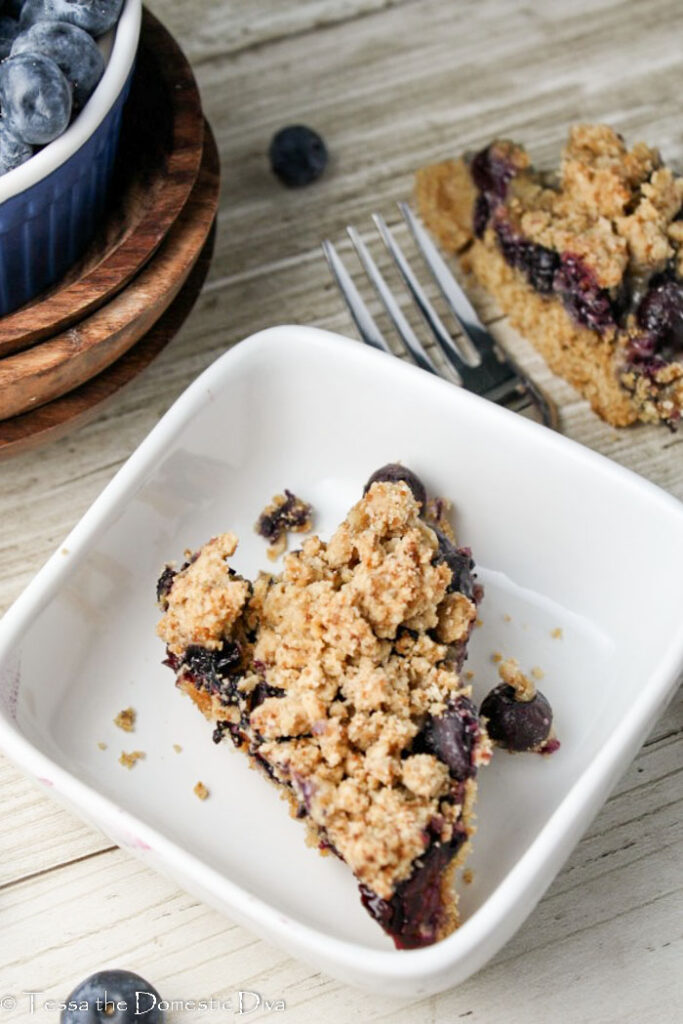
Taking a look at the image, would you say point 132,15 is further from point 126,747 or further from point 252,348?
point 126,747

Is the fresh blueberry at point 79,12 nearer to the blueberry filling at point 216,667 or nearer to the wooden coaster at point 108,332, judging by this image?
the wooden coaster at point 108,332

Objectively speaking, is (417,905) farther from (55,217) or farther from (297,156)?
(297,156)

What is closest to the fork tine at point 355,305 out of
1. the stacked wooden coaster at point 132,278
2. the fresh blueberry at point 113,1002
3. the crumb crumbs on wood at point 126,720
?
the stacked wooden coaster at point 132,278

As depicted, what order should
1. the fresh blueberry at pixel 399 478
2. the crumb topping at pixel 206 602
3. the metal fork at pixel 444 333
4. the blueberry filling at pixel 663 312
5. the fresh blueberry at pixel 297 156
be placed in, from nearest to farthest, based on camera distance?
1. the crumb topping at pixel 206 602
2. the fresh blueberry at pixel 399 478
3. the blueberry filling at pixel 663 312
4. the metal fork at pixel 444 333
5. the fresh blueberry at pixel 297 156

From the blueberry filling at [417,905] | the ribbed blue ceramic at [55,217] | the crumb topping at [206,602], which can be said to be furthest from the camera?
the ribbed blue ceramic at [55,217]

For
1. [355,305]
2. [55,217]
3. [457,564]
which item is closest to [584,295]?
[355,305]

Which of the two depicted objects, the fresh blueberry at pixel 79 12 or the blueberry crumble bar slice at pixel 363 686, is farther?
the fresh blueberry at pixel 79 12
